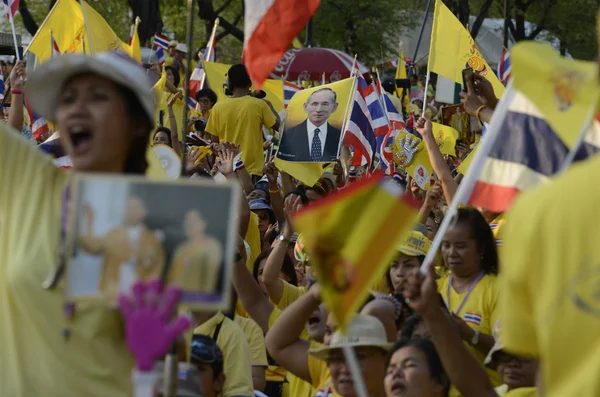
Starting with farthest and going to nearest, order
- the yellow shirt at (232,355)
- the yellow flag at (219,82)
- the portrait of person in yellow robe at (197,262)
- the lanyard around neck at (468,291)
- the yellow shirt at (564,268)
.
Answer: the yellow flag at (219,82) → the lanyard around neck at (468,291) → the yellow shirt at (232,355) → the portrait of person in yellow robe at (197,262) → the yellow shirt at (564,268)

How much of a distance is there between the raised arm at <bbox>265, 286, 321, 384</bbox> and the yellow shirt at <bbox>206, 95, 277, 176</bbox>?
6285 mm

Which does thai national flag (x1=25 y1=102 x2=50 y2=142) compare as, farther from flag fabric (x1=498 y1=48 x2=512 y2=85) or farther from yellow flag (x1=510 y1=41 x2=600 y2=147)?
yellow flag (x1=510 y1=41 x2=600 y2=147)

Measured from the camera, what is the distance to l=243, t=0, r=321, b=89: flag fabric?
184 inches

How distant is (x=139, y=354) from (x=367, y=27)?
1379 inches

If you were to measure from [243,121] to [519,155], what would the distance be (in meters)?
7.23

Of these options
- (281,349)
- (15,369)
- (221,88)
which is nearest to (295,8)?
(281,349)

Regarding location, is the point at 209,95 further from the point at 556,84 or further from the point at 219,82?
the point at 556,84

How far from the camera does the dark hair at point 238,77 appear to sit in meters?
11.4

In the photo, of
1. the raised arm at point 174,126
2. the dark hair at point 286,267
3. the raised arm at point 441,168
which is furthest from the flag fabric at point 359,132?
the dark hair at point 286,267

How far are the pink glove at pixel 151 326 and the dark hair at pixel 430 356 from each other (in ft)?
6.48

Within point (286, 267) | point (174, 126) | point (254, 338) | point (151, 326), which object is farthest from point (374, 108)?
point (151, 326)

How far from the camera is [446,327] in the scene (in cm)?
378

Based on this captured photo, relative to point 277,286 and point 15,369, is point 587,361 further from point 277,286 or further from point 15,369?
point 277,286

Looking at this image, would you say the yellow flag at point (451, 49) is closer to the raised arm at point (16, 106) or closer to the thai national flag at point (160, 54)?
the raised arm at point (16, 106)
